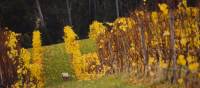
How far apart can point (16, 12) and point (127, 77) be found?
147ft

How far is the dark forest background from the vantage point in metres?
59.9

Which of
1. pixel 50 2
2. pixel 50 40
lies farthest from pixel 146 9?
pixel 50 2

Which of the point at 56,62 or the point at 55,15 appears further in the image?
the point at 55,15

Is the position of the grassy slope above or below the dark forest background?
below

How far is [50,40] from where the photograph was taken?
66375 mm

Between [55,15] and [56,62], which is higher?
[55,15]

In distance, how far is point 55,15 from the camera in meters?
82.4

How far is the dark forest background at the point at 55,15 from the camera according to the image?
5991 cm

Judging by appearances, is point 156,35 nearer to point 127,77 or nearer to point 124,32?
point 127,77

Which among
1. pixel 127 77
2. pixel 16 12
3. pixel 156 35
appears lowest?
pixel 127 77

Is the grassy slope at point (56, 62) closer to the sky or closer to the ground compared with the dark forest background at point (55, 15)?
closer to the ground

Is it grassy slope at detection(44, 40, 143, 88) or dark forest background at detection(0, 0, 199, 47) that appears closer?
grassy slope at detection(44, 40, 143, 88)

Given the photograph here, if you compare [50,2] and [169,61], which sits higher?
Result: [50,2]

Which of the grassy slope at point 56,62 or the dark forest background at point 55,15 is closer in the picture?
the grassy slope at point 56,62
